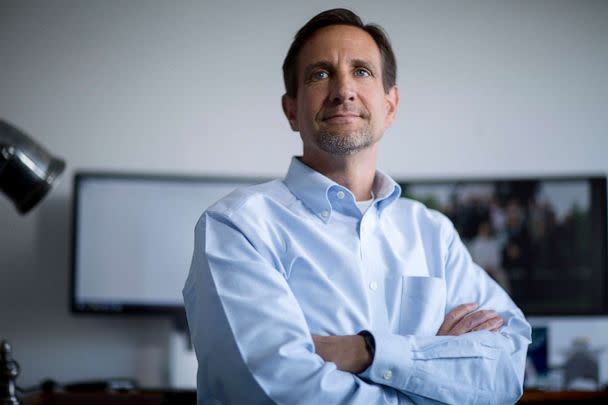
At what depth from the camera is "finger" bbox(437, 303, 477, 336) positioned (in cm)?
158

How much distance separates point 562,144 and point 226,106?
1504 millimetres

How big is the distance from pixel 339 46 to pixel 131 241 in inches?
51.5

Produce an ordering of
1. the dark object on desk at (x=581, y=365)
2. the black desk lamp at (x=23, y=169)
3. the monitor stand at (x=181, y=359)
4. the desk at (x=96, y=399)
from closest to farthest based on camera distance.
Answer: the black desk lamp at (x=23, y=169) → the desk at (x=96, y=399) → the monitor stand at (x=181, y=359) → the dark object on desk at (x=581, y=365)

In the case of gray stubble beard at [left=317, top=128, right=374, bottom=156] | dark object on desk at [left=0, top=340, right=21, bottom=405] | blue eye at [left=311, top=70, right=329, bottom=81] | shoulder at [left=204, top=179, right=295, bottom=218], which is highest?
blue eye at [left=311, top=70, right=329, bottom=81]

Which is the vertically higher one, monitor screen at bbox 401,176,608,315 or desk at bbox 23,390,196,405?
monitor screen at bbox 401,176,608,315

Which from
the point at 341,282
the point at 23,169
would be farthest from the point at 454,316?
the point at 23,169

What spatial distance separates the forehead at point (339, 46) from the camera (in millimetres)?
1674

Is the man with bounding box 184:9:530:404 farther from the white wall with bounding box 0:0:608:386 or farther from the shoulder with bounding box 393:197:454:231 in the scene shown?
the white wall with bounding box 0:0:608:386

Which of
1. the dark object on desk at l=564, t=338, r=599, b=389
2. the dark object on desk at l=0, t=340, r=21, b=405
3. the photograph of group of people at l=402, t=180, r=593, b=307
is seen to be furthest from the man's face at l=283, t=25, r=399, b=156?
the dark object on desk at l=564, t=338, r=599, b=389

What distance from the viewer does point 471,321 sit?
158 centimetres

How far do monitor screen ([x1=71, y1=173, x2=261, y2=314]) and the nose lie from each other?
1111 millimetres

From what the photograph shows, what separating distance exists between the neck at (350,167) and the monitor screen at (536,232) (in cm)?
100

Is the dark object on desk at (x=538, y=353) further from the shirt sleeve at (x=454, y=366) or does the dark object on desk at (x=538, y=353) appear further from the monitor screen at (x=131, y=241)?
the monitor screen at (x=131, y=241)

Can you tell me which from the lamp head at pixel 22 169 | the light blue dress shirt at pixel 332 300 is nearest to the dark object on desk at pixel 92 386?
the lamp head at pixel 22 169
